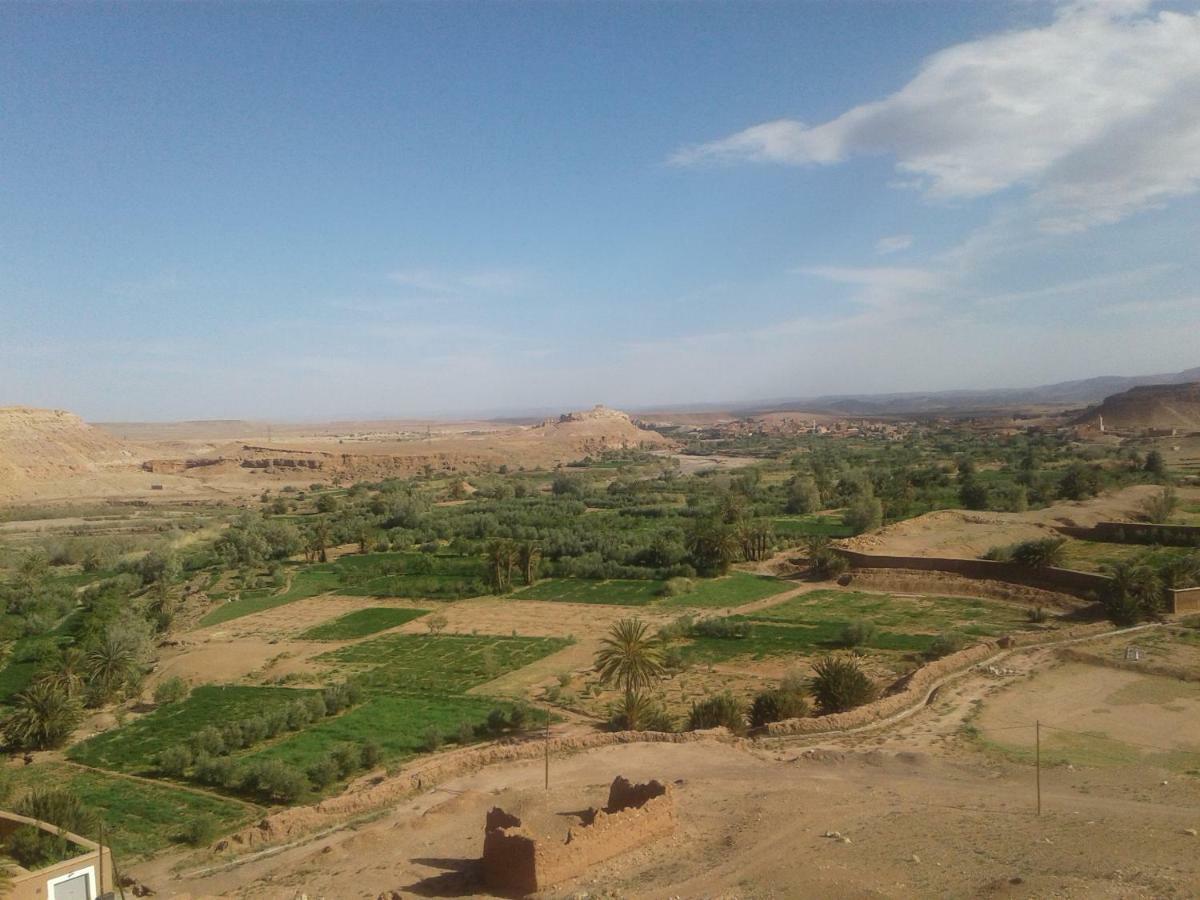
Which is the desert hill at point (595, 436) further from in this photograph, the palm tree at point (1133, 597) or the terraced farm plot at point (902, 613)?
the palm tree at point (1133, 597)

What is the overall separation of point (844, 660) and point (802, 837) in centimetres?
1650

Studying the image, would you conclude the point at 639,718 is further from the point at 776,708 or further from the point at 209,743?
the point at 209,743

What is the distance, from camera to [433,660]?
35.4m

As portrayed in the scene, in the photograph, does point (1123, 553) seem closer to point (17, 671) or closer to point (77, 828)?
point (77, 828)

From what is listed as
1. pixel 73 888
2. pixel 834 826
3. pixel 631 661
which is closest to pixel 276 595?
pixel 631 661

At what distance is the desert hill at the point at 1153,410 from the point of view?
127m

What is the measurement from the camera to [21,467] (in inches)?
4222

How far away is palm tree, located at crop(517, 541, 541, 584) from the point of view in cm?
5116

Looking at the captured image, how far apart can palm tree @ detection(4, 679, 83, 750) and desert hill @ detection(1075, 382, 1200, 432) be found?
140824 mm

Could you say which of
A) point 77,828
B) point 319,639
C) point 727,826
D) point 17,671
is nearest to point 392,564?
point 319,639

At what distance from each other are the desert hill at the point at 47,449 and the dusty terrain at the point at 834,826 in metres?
105

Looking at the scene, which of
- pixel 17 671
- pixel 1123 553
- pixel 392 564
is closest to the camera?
pixel 17 671

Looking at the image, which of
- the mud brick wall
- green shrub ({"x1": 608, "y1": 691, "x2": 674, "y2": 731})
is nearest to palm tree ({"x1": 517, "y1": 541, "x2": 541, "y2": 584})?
green shrub ({"x1": 608, "y1": 691, "x2": 674, "y2": 731})

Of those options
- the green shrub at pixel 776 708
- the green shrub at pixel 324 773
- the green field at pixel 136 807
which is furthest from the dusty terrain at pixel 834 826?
the green shrub at pixel 324 773
